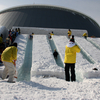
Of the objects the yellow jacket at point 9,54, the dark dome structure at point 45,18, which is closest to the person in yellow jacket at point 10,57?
the yellow jacket at point 9,54

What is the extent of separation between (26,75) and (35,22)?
20268 millimetres

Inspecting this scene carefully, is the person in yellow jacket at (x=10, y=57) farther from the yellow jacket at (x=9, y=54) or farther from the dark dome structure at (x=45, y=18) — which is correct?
the dark dome structure at (x=45, y=18)

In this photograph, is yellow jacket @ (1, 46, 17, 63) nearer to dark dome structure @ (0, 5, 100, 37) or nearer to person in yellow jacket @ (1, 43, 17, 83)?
person in yellow jacket @ (1, 43, 17, 83)

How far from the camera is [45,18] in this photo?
27.2 meters

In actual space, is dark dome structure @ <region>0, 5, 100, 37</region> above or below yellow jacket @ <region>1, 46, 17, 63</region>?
above

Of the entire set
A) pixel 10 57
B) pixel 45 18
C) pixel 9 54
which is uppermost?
pixel 45 18

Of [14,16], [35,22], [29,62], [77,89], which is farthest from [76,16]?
[77,89]

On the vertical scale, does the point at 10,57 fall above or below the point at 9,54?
below

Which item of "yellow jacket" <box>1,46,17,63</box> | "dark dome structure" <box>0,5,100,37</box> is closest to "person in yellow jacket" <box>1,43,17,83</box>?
"yellow jacket" <box>1,46,17,63</box>

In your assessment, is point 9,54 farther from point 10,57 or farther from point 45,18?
point 45,18

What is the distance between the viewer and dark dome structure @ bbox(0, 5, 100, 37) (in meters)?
25.8

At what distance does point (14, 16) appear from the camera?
2803 centimetres

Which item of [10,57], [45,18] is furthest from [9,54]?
[45,18]

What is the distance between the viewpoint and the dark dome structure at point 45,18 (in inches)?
1016
